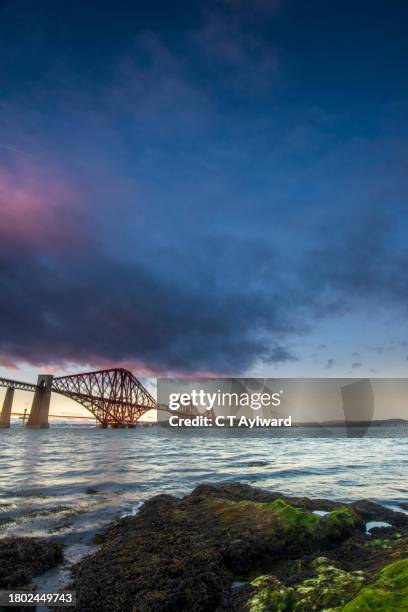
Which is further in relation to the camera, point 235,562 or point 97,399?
point 97,399

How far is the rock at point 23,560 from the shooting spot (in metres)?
5.51

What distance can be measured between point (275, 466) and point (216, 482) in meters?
6.94

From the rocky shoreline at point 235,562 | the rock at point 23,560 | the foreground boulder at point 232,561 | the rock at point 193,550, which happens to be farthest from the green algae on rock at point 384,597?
the rock at point 23,560

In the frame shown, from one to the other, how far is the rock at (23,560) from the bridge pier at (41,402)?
109 m

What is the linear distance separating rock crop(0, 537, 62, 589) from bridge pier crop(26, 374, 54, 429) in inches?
A: 4276

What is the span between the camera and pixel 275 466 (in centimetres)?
2128

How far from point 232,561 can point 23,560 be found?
3.60 metres

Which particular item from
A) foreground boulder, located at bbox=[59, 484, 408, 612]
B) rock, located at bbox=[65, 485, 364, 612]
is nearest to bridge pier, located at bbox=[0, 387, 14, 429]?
rock, located at bbox=[65, 485, 364, 612]

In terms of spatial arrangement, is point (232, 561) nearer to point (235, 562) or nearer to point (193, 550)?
point (235, 562)

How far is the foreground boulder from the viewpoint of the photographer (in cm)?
448

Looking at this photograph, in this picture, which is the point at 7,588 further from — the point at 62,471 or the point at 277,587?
the point at 62,471

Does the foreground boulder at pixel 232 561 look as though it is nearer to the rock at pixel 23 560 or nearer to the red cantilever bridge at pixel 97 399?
the rock at pixel 23 560

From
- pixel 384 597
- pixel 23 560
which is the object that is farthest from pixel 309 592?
pixel 23 560

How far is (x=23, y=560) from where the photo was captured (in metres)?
6.12
